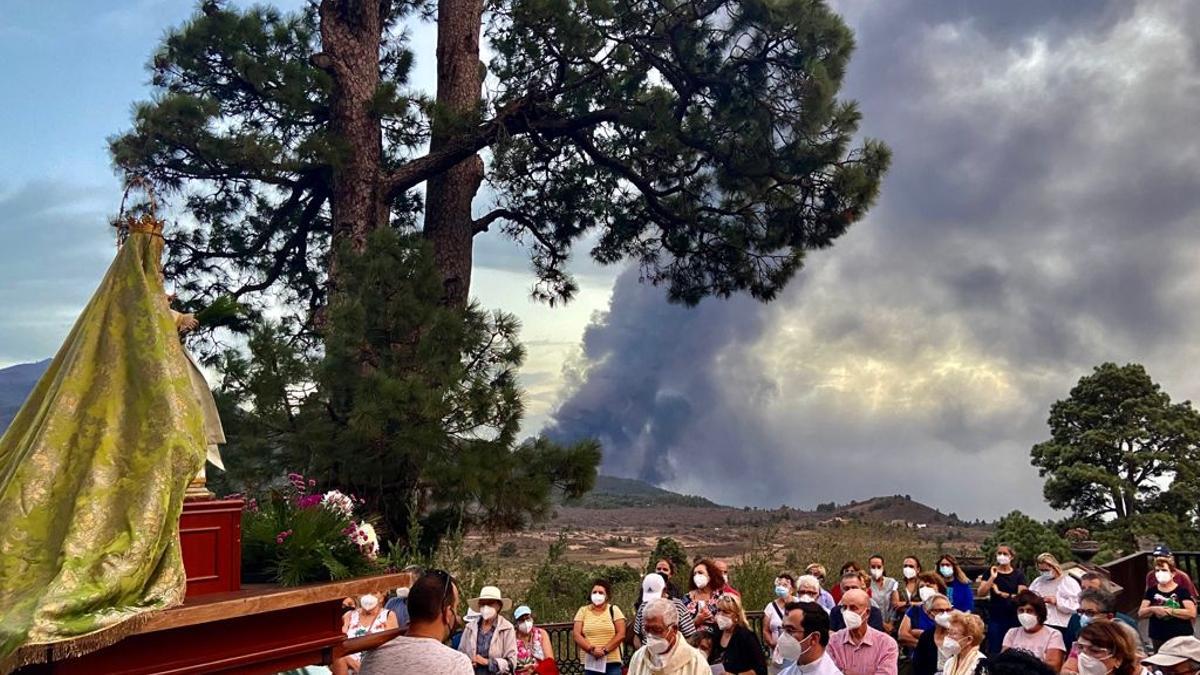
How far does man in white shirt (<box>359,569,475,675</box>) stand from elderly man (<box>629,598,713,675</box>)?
1595mm

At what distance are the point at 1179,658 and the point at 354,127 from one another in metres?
14.3

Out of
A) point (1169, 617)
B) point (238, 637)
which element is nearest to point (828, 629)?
point (238, 637)

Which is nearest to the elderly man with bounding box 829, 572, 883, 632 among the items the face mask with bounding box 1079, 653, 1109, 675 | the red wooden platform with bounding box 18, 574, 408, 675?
the face mask with bounding box 1079, 653, 1109, 675

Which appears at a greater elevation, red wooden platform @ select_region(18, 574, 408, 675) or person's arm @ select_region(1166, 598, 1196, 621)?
red wooden platform @ select_region(18, 574, 408, 675)

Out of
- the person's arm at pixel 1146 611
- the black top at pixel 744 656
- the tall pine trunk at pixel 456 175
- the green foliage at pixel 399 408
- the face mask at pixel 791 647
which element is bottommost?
the black top at pixel 744 656

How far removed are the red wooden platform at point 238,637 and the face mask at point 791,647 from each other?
296 centimetres

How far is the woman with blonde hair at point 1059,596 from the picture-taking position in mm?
10141

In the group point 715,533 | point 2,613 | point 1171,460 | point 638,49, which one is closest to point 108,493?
point 2,613

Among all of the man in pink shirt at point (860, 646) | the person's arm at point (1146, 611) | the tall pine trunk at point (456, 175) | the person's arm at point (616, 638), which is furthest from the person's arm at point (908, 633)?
the tall pine trunk at point (456, 175)

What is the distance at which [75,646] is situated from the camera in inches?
121

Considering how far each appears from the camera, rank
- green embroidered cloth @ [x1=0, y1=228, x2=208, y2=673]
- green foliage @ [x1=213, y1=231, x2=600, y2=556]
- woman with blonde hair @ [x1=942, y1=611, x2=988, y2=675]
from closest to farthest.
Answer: green embroidered cloth @ [x1=0, y1=228, x2=208, y2=673]
woman with blonde hair @ [x1=942, y1=611, x2=988, y2=675]
green foliage @ [x1=213, y1=231, x2=600, y2=556]

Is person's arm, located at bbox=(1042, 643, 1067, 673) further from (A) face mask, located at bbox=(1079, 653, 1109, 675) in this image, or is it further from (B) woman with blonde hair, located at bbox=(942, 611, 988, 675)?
(A) face mask, located at bbox=(1079, 653, 1109, 675)

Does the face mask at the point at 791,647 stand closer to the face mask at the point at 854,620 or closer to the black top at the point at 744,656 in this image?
the face mask at the point at 854,620

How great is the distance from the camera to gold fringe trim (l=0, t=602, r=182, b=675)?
2.99 m
